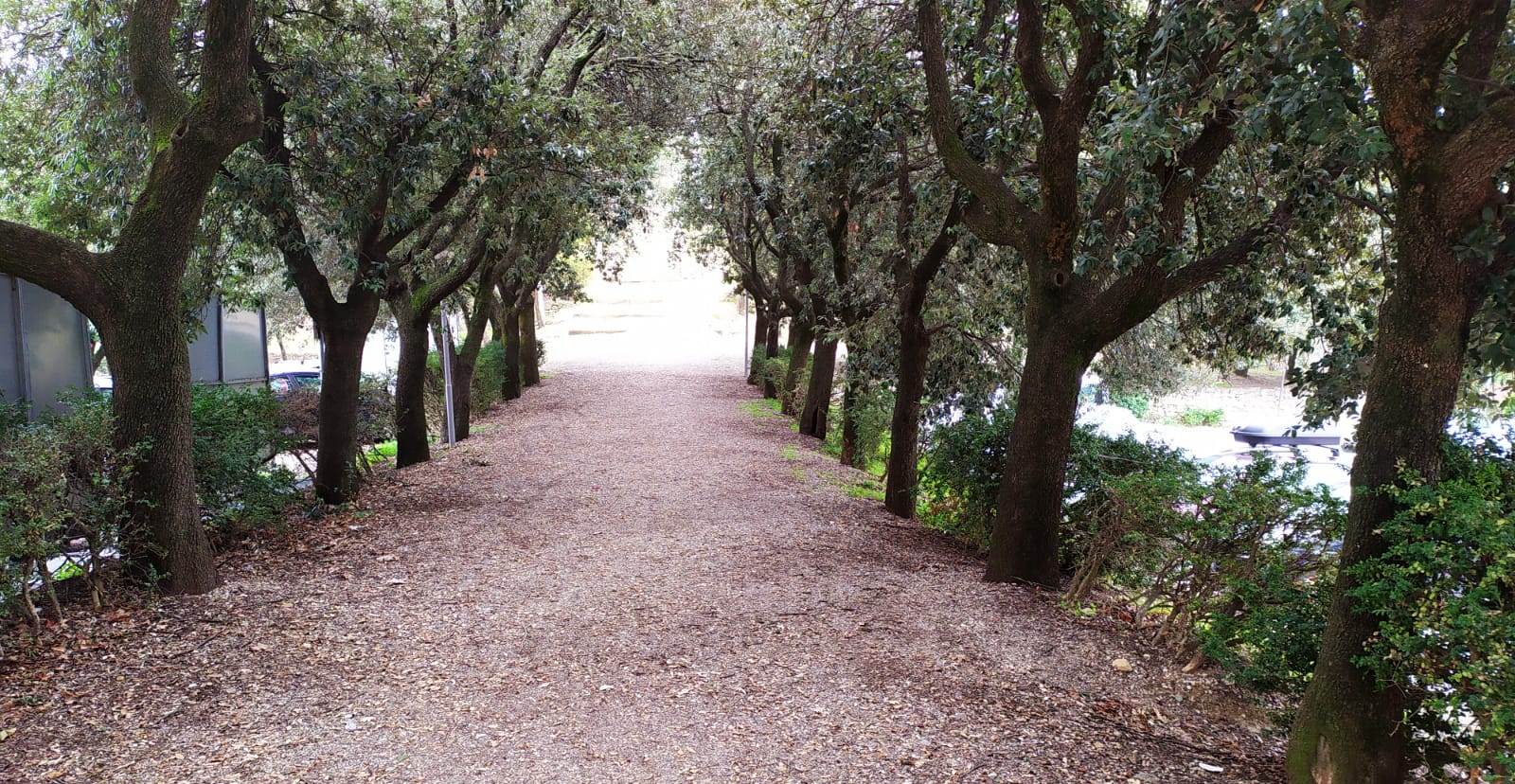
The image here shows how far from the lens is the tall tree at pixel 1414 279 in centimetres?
336

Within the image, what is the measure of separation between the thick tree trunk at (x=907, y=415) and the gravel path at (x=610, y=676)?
6.17ft

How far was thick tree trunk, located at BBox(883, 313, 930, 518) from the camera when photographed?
33.1ft

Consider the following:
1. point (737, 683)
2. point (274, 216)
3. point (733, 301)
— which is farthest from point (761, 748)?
point (733, 301)

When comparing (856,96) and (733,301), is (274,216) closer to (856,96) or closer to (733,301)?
(856,96)

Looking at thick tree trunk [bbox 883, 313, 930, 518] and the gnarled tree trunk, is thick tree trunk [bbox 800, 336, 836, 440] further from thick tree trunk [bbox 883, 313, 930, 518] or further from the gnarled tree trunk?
the gnarled tree trunk

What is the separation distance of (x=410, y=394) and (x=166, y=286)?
683 cm

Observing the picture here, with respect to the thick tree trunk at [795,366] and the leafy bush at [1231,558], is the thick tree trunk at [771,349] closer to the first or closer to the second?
the thick tree trunk at [795,366]

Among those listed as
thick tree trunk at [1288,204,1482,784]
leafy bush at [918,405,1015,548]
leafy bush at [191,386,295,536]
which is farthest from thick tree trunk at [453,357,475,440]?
thick tree trunk at [1288,204,1482,784]

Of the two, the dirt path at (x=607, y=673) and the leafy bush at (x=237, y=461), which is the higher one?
the leafy bush at (x=237, y=461)

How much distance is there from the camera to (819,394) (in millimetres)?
16859

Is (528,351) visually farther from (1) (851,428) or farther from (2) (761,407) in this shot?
(1) (851,428)

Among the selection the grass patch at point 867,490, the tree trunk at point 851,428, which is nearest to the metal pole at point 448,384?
the tree trunk at point 851,428

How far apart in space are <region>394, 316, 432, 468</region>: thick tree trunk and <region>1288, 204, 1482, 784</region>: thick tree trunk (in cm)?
1115

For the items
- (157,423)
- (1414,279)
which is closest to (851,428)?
(157,423)
